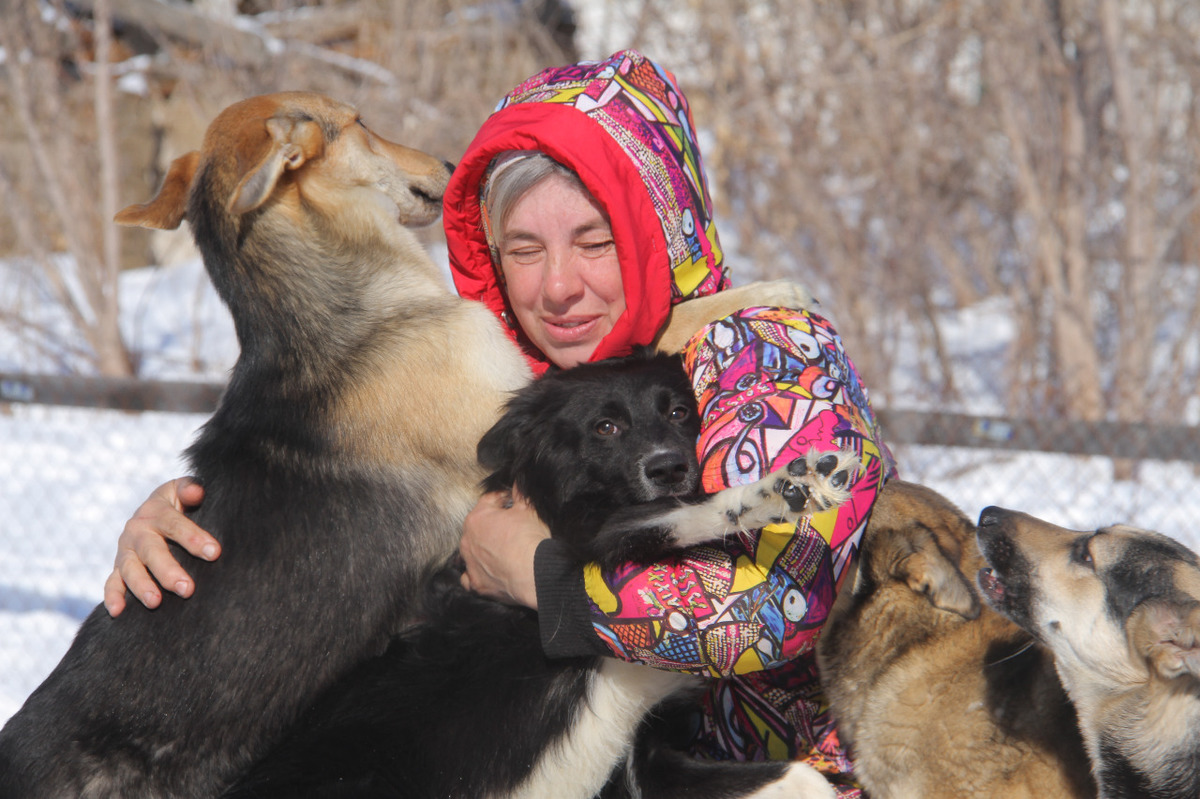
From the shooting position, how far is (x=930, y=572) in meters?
2.11

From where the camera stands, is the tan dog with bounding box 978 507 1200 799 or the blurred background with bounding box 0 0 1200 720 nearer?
the tan dog with bounding box 978 507 1200 799

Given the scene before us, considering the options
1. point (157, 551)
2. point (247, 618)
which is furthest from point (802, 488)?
point (157, 551)

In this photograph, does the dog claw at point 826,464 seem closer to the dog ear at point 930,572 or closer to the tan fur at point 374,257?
the dog ear at point 930,572

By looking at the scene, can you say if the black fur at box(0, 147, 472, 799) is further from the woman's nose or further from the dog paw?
the dog paw

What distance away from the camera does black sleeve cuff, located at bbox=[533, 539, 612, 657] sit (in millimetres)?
1738

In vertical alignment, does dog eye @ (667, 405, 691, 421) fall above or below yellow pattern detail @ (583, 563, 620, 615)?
above

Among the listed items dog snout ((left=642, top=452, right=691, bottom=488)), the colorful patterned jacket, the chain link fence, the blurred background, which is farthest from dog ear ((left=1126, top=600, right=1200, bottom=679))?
the blurred background

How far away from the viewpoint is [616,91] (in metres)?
2.07

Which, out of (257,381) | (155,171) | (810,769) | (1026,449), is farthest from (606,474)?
(155,171)

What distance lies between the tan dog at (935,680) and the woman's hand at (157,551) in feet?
4.56

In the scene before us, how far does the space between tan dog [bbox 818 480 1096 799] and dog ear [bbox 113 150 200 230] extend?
196 centimetres

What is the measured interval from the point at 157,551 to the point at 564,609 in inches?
36.4

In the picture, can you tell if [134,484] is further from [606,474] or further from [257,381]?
[606,474]

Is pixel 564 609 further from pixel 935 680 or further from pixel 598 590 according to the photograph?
pixel 935 680
